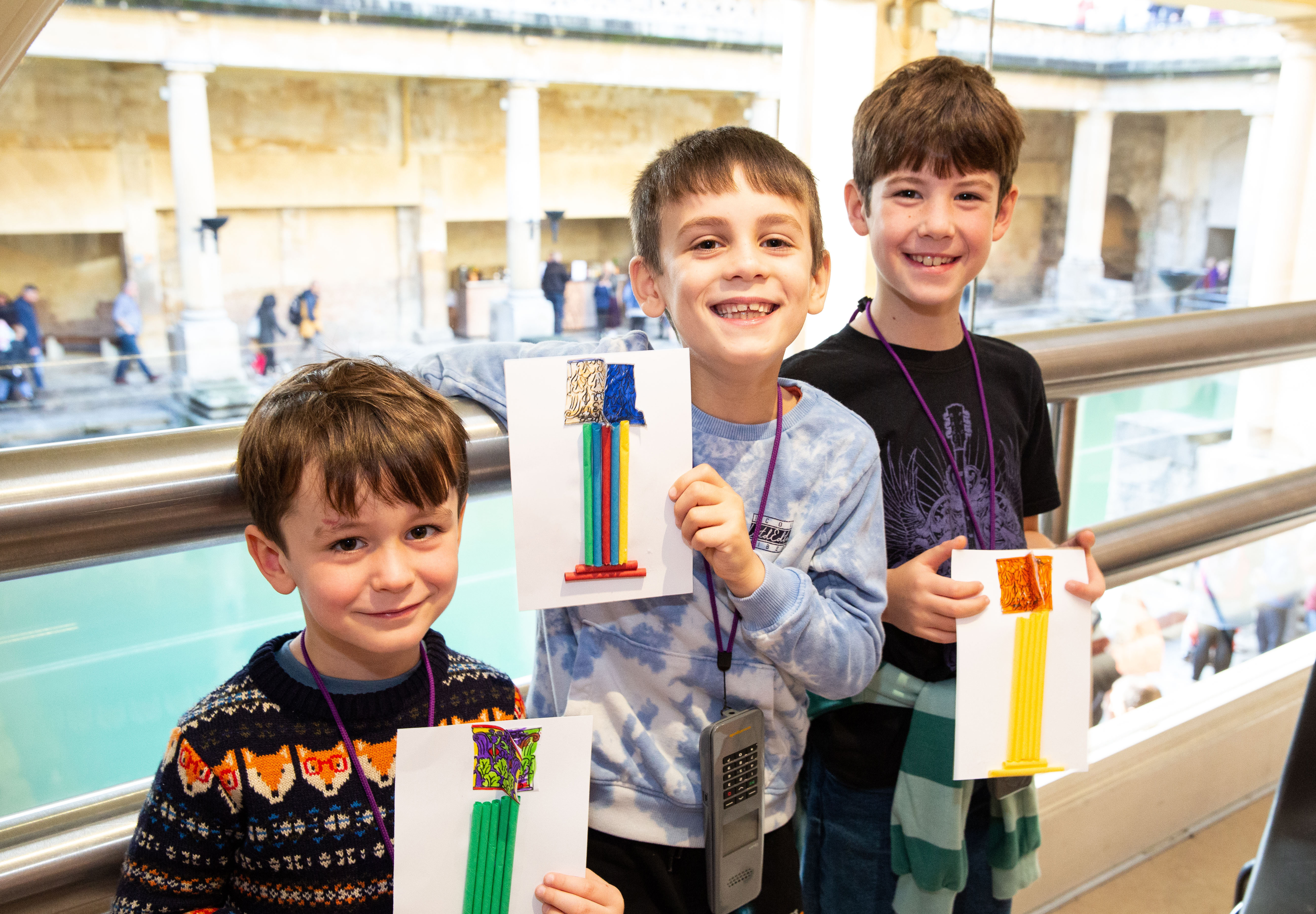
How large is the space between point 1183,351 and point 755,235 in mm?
851

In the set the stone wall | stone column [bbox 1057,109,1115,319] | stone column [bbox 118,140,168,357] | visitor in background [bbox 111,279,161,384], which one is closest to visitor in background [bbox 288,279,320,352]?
the stone wall

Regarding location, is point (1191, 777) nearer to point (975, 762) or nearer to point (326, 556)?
point (975, 762)

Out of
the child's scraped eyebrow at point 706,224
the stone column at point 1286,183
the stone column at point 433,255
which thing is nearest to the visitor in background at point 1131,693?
the child's scraped eyebrow at point 706,224

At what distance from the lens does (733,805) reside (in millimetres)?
880

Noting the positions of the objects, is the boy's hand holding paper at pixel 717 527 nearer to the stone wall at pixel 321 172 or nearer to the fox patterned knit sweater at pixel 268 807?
the fox patterned knit sweater at pixel 268 807

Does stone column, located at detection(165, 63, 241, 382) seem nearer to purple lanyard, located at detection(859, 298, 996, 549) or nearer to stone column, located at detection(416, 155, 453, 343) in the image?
stone column, located at detection(416, 155, 453, 343)

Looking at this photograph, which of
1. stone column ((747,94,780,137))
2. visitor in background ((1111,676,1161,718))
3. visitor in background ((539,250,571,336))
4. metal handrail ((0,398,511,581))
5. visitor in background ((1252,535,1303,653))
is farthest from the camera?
visitor in background ((539,250,571,336))

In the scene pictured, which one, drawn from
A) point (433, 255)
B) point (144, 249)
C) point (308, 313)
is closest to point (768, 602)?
point (144, 249)

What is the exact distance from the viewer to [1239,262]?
303 inches

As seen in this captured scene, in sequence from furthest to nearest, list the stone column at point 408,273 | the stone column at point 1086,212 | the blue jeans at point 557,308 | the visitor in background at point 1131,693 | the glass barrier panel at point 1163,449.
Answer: the stone column at point 408,273 < the blue jeans at point 557,308 < the stone column at point 1086,212 < the glass barrier panel at point 1163,449 < the visitor in background at point 1131,693

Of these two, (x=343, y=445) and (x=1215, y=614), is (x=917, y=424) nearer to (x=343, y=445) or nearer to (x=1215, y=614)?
(x=343, y=445)

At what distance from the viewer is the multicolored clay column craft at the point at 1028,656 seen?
1054 mm

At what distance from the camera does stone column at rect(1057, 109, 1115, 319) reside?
7797 millimetres

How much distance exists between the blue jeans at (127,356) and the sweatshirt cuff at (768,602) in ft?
27.9
